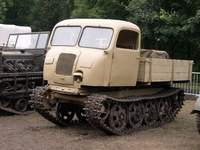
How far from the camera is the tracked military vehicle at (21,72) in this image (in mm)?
11109

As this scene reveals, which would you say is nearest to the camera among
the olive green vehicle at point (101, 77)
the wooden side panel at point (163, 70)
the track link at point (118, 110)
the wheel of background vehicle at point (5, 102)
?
the track link at point (118, 110)

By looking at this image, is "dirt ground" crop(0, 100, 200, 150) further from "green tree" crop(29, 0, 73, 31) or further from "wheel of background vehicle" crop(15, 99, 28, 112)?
"green tree" crop(29, 0, 73, 31)

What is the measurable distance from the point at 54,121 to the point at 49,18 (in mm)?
35271

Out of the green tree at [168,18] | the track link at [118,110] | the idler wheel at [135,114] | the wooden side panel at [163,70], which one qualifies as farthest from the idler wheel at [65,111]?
the green tree at [168,18]

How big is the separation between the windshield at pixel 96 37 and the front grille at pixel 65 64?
48 centimetres

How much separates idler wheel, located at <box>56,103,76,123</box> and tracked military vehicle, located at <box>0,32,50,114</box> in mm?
2222

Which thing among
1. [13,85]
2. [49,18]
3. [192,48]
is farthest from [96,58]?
[49,18]

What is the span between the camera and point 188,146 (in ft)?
24.9

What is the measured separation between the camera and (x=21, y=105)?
1166 centimetres

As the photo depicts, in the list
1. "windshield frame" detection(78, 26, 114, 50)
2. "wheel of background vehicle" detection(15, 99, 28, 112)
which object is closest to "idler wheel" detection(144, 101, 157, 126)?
"windshield frame" detection(78, 26, 114, 50)

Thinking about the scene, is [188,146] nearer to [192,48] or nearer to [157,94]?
[157,94]

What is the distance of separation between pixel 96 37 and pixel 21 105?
431 centimetres

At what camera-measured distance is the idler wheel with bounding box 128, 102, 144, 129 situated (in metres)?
8.96

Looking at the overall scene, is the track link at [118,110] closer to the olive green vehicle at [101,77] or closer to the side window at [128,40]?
the olive green vehicle at [101,77]
